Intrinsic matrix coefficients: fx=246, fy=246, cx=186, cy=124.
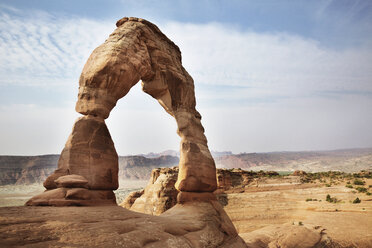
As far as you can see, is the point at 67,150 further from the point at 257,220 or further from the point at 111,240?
the point at 257,220

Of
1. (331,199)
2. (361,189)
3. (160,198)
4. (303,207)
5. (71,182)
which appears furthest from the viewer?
(361,189)

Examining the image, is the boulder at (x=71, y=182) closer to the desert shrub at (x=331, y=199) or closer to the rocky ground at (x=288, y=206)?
the rocky ground at (x=288, y=206)

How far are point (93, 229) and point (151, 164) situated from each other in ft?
364

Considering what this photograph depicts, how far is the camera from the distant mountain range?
6090cm

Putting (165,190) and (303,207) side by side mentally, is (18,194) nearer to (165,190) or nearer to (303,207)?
(165,190)

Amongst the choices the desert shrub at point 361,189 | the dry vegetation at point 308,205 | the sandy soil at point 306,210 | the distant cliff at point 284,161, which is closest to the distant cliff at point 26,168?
the dry vegetation at point 308,205

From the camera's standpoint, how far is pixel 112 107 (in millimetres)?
8750

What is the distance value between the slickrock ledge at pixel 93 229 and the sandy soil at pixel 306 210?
25.7ft

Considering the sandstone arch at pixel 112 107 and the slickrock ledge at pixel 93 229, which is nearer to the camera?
the slickrock ledge at pixel 93 229

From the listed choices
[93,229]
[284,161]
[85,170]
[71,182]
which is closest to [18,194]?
[85,170]

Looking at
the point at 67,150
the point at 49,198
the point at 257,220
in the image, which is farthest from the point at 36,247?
the point at 257,220

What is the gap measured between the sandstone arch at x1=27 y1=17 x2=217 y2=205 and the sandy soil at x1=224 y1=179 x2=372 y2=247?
259 inches

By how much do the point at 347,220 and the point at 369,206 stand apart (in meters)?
4.11

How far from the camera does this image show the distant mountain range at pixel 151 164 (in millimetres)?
60900
